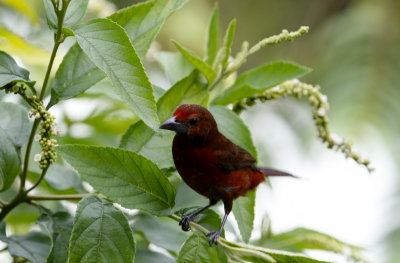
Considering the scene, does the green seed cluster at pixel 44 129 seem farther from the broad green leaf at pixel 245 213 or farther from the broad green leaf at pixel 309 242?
the broad green leaf at pixel 309 242

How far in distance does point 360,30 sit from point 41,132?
3.03 metres

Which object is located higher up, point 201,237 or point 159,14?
point 159,14

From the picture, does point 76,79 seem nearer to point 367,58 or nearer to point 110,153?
point 110,153

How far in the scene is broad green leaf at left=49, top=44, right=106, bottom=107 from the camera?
1.12m

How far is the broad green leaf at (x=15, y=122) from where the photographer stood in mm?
1172

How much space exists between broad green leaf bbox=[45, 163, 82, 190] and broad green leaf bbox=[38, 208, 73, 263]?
18 cm

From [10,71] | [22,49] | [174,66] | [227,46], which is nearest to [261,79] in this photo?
[227,46]

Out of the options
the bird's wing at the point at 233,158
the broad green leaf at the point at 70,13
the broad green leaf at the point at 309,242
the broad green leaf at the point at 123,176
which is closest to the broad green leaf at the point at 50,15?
the broad green leaf at the point at 70,13

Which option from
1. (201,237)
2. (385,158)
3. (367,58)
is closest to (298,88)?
(201,237)

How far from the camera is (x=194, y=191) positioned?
150 centimetres

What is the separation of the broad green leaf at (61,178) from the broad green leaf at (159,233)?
0.54 ft

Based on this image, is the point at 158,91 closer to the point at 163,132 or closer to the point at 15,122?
the point at 163,132

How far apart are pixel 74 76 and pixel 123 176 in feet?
0.71

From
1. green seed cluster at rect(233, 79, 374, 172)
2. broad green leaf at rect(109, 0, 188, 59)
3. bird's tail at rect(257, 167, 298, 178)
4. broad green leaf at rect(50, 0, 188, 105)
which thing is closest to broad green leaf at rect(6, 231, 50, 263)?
broad green leaf at rect(50, 0, 188, 105)
